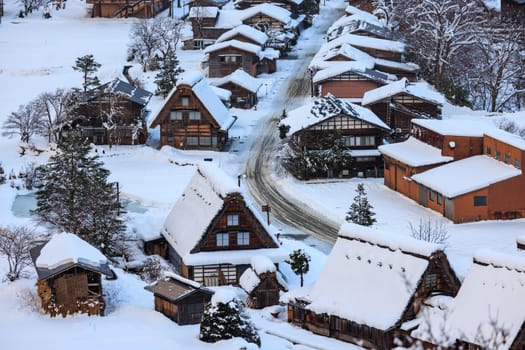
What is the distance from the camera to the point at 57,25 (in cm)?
10250

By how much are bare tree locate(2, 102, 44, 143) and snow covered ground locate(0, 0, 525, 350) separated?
0.67m

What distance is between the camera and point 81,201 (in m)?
48.6

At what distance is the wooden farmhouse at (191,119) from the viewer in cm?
6662

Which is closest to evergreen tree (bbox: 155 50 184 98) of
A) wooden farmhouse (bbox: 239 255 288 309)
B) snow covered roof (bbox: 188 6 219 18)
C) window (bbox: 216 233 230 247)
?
snow covered roof (bbox: 188 6 219 18)

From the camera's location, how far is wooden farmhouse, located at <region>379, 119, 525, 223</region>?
181 ft

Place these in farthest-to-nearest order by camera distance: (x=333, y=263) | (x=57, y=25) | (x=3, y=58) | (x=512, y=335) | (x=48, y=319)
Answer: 1. (x=57, y=25)
2. (x=3, y=58)
3. (x=333, y=263)
4. (x=48, y=319)
5. (x=512, y=335)

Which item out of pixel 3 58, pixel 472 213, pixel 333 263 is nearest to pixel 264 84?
pixel 3 58

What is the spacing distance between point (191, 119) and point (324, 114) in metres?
8.15

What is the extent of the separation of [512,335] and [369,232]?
23.7 ft

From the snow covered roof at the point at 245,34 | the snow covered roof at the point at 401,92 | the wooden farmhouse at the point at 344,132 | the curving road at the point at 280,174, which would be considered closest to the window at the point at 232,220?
the curving road at the point at 280,174

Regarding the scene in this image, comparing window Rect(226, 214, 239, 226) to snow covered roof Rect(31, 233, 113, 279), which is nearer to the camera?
snow covered roof Rect(31, 233, 113, 279)

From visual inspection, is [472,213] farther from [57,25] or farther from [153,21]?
[57,25]

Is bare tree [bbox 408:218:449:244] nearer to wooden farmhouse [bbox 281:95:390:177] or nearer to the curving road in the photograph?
the curving road

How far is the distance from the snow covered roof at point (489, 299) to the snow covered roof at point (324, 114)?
25.6 metres
